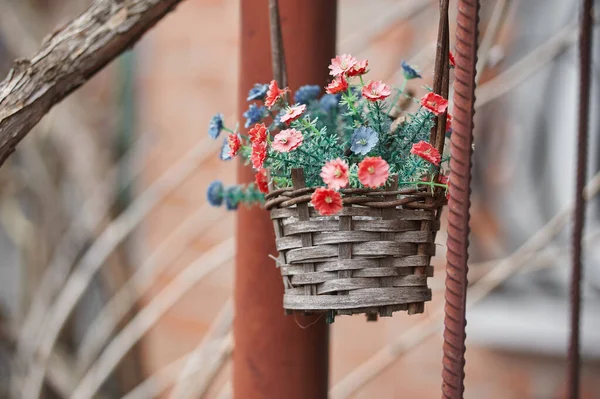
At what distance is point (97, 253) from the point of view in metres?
2.50

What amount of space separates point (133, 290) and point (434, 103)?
200 cm

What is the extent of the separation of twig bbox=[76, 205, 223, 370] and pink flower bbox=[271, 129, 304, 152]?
5.21 ft

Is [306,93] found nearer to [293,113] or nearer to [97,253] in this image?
[293,113]

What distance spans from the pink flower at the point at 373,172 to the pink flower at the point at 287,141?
82 millimetres

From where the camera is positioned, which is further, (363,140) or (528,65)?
(528,65)

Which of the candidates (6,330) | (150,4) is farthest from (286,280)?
(6,330)

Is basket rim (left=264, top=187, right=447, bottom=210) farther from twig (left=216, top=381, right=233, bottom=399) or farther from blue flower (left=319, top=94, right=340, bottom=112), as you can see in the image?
twig (left=216, top=381, right=233, bottom=399)

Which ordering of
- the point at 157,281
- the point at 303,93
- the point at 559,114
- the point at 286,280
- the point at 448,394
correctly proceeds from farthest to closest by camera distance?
the point at 157,281 < the point at 559,114 < the point at 303,93 < the point at 286,280 < the point at 448,394

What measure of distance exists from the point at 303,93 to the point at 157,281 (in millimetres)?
1736

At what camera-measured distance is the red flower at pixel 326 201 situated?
72cm

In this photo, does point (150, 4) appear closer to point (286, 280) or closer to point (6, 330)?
point (286, 280)

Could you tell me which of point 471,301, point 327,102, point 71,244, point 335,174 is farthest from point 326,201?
point 71,244

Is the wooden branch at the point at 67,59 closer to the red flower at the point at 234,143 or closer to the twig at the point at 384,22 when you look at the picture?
the red flower at the point at 234,143

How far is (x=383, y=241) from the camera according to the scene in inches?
29.7
